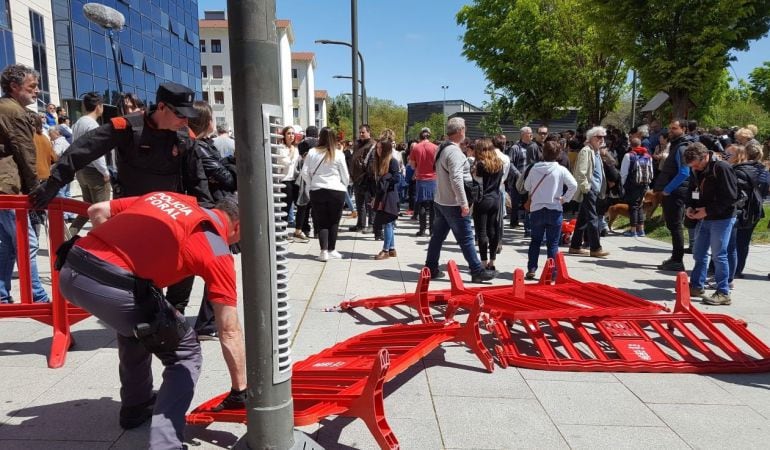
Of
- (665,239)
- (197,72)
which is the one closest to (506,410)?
(665,239)

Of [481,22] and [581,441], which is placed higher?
[481,22]

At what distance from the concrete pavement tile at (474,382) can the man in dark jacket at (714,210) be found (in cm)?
320

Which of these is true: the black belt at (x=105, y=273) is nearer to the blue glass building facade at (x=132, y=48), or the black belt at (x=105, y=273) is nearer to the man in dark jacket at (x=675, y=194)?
the man in dark jacket at (x=675, y=194)

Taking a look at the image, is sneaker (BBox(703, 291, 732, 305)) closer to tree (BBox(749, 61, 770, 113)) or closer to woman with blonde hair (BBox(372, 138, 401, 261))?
woman with blonde hair (BBox(372, 138, 401, 261))

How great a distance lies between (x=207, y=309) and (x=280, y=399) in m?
2.20

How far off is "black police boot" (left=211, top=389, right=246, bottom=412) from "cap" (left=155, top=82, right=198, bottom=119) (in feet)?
5.30

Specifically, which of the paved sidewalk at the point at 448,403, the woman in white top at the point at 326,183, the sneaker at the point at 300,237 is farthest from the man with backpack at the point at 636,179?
the sneaker at the point at 300,237

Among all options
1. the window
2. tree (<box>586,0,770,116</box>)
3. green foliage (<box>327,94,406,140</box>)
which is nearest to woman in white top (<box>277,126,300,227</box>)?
tree (<box>586,0,770,116</box>)

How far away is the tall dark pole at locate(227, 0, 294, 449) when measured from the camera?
80.7 inches

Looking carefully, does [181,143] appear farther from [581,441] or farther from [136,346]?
[581,441]

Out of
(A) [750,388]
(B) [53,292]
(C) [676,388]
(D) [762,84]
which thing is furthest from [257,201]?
(D) [762,84]

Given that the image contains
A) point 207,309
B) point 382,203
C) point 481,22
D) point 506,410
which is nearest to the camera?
point 506,410

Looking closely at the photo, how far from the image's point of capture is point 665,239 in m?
10.2

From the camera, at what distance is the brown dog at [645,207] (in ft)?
35.2
